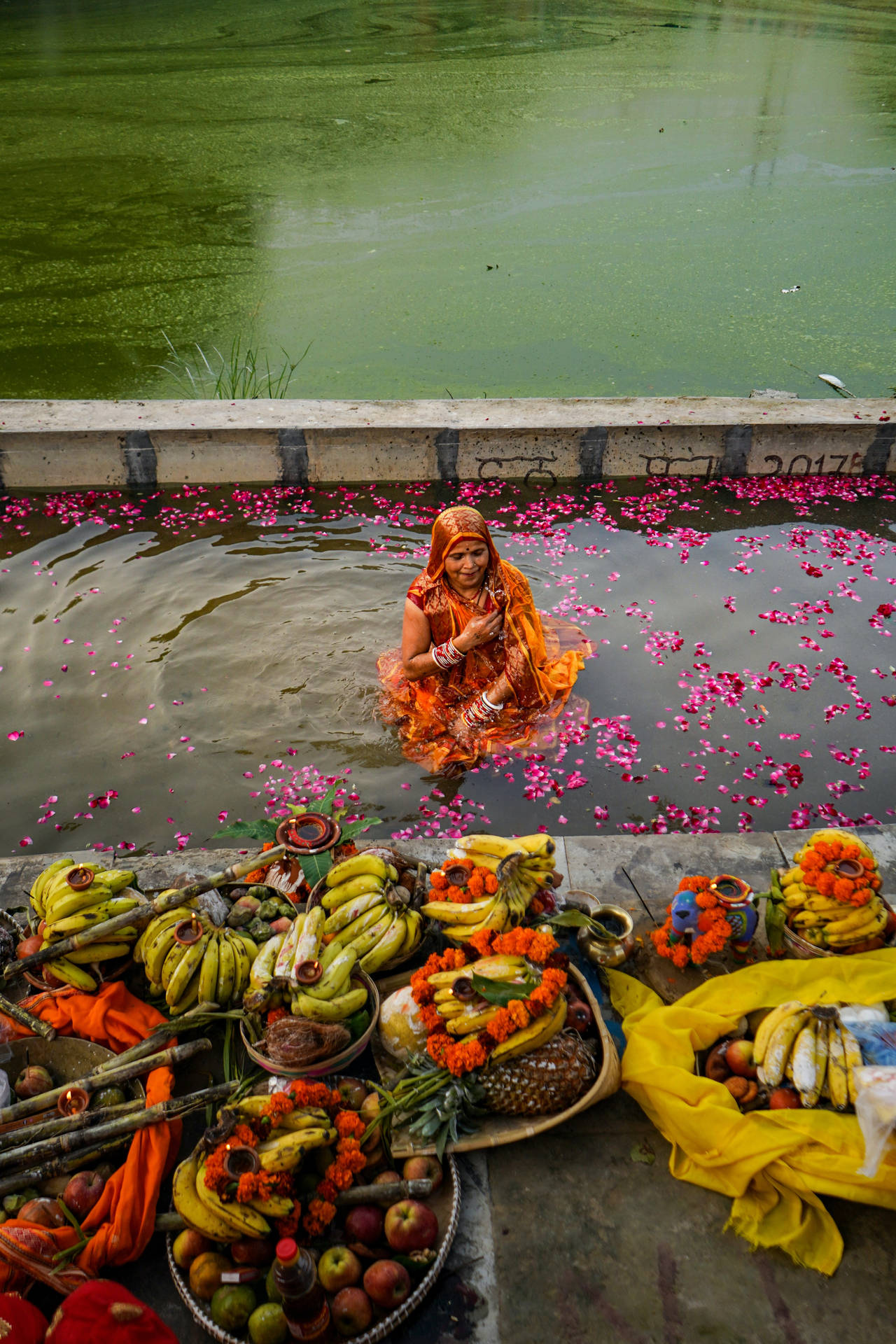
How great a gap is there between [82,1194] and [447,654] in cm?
264

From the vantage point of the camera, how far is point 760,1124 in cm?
230

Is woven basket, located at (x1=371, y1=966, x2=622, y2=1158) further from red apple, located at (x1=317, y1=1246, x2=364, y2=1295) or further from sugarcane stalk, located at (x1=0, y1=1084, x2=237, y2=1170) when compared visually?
sugarcane stalk, located at (x1=0, y1=1084, x2=237, y2=1170)

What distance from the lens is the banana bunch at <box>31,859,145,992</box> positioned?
2652 mm

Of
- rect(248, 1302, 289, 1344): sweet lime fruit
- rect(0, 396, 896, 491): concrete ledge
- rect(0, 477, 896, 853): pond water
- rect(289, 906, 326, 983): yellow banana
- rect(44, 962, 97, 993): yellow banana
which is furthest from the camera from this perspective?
rect(0, 396, 896, 491): concrete ledge

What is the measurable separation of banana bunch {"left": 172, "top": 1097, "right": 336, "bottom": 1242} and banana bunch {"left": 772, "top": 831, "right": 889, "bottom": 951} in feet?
5.22

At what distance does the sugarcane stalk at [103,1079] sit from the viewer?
7.70 feet

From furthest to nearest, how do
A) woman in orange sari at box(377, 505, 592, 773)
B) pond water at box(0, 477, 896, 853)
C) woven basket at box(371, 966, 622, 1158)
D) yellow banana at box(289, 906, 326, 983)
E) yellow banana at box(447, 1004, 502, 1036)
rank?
1. woman in orange sari at box(377, 505, 592, 773)
2. pond water at box(0, 477, 896, 853)
3. yellow banana at box(289, 906, 326, 983)
4. yellow banana at box(447, 1004, 502, 1036)
5. woven basket at box(371, 966, 622, 1158)

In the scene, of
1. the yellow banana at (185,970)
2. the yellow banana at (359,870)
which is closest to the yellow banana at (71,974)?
the yellow banana at (185,970)

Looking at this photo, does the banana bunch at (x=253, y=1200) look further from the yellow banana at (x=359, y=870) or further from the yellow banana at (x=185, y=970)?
the yellow banana at (x=359, y=870)

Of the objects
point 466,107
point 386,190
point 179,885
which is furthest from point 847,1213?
point 466,107

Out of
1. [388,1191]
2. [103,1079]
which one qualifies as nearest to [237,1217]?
[388,1191]

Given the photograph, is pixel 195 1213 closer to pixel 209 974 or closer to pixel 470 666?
pixel 209 974

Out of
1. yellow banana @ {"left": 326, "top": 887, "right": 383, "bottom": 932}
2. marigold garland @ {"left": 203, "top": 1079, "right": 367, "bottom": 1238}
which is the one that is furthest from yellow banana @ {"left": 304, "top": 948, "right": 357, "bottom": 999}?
marigold garland @ {"left": 203, "top": 1079, "right": 367, "bottom": 1238}

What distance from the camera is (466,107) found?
1461cm
